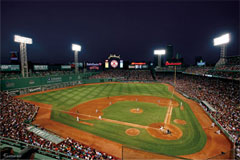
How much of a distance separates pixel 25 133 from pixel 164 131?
16.0 m

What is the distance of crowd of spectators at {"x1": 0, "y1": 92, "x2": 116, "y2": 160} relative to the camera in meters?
11.9

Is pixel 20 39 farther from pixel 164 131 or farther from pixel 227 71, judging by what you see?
pixel 227 71

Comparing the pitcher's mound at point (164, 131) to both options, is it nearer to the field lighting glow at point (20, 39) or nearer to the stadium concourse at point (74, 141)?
the stadium concourse at point (74, 141)

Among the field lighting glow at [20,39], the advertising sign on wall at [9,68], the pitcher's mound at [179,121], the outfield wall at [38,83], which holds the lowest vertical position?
the pitcher's mound at [179,121]

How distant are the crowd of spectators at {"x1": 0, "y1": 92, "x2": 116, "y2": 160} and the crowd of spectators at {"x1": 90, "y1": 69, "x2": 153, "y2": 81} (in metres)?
41.9

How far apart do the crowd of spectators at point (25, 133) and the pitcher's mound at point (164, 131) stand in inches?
263

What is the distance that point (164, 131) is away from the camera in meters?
16.6

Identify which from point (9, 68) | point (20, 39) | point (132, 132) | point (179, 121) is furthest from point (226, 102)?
point (9, 68)

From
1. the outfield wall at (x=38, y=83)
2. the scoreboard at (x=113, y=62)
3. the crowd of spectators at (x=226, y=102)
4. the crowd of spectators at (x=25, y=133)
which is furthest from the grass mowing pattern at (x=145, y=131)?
the scoreboard at (x=113, y=62)

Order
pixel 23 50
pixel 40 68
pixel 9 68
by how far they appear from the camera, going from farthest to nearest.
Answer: pixel 40 68 < pixel 9 68 < pixel 23 50

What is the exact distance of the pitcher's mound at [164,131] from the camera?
1558 centimetres

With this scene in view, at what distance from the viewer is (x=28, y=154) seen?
11.8 feet

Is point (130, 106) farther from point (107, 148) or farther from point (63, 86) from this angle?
point (63, 86)

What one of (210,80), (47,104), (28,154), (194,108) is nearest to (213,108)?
(194,108)
